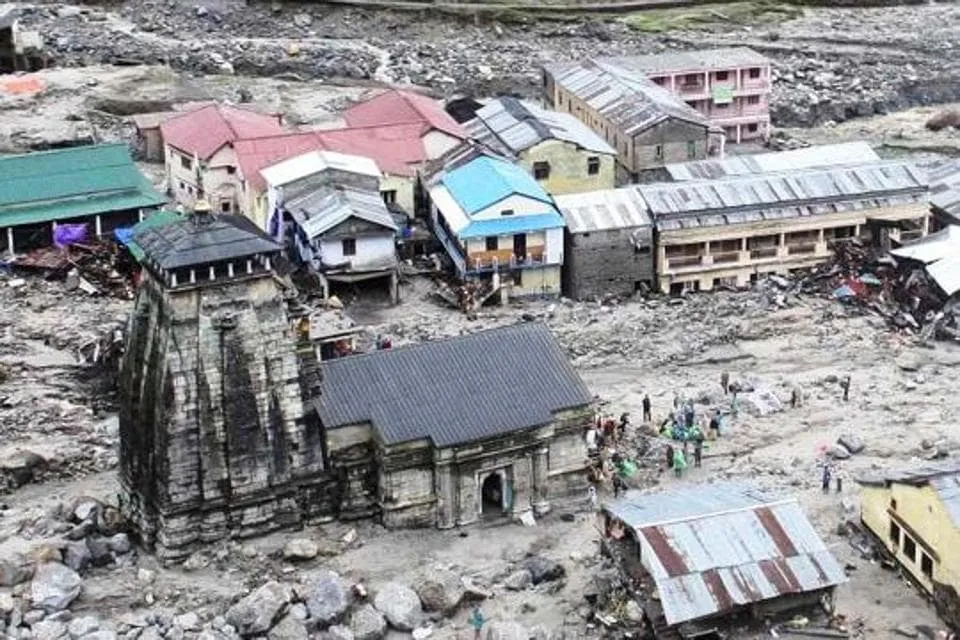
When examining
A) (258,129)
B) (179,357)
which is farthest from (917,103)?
(179,357)

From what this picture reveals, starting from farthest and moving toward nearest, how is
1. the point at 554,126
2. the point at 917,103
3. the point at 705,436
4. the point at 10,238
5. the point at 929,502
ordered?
the point at 917,103
the point at 554,126
the point at 10,238
the point at 705,436
the point at 929,502

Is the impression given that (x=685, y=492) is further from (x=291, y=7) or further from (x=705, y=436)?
(x=291, y=7)

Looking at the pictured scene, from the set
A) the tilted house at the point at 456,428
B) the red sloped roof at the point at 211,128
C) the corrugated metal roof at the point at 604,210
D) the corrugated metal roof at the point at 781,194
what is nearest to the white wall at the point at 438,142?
the red sloped roof at the point at 211,128

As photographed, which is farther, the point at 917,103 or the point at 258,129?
the point at 917,103

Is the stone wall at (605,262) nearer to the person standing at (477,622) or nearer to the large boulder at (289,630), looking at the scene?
the person standing at (477,622)

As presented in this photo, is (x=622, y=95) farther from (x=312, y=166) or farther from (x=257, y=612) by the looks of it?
(x=257, y=612)
